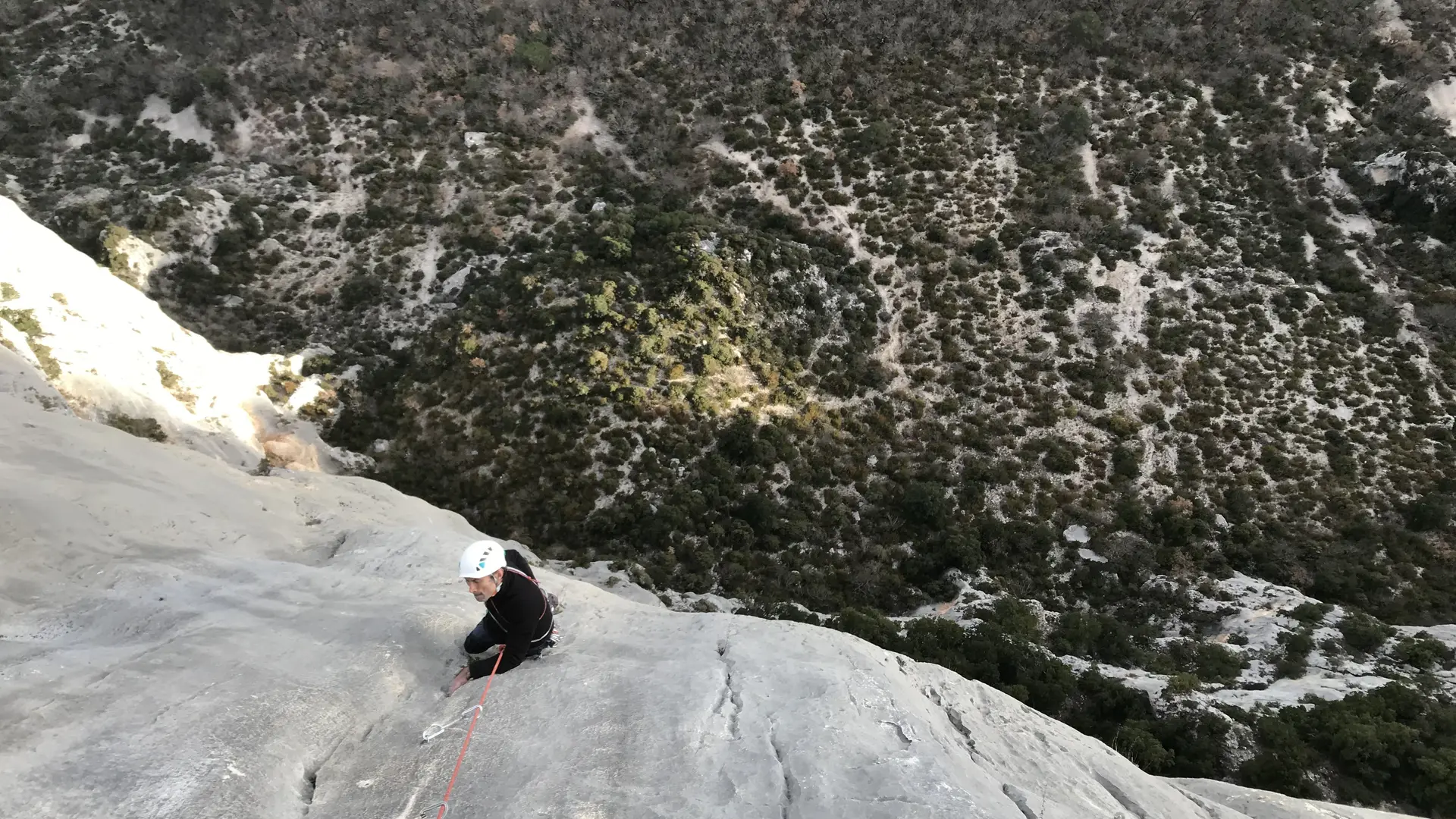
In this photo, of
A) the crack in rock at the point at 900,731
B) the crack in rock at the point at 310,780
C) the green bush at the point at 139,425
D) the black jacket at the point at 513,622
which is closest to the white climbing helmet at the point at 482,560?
the black jacket at the point at 513,622

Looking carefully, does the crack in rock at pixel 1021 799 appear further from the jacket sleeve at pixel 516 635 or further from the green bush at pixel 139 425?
the green bush at pixel 139 425

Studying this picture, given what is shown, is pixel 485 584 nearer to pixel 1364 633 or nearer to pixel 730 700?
pixel 730 700

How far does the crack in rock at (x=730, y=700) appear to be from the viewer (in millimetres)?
8906

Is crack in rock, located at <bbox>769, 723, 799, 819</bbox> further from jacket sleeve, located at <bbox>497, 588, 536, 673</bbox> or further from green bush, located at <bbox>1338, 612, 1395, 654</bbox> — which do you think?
green bush, located at <bbox>1338, 612, 1395, 654</bbox>

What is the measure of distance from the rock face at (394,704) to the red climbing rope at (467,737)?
0.28 ft

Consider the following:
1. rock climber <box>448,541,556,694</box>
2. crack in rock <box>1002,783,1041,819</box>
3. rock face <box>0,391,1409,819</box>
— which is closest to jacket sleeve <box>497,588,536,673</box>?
rock climber <box>448,541,556,694</box>

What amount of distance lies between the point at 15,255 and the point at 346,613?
22364 mm

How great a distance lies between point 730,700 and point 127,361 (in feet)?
84.0

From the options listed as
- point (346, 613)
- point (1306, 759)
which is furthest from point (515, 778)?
point (1306, 759)

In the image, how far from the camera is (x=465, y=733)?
27.8 feet

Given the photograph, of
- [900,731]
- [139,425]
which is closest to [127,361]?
[139,425]

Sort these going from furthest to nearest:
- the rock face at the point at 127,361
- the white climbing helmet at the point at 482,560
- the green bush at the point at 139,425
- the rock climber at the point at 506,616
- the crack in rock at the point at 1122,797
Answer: the rock face at the point at 127,361
the green bush at the point at 139,425
the crack in rock at the point at 1122,797
the rock climber at the point at 506,616
the white climbing helmet at the point at 482,560

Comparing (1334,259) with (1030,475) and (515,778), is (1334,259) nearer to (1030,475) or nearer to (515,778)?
(1030,475)

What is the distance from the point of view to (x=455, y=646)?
10.5 meters
